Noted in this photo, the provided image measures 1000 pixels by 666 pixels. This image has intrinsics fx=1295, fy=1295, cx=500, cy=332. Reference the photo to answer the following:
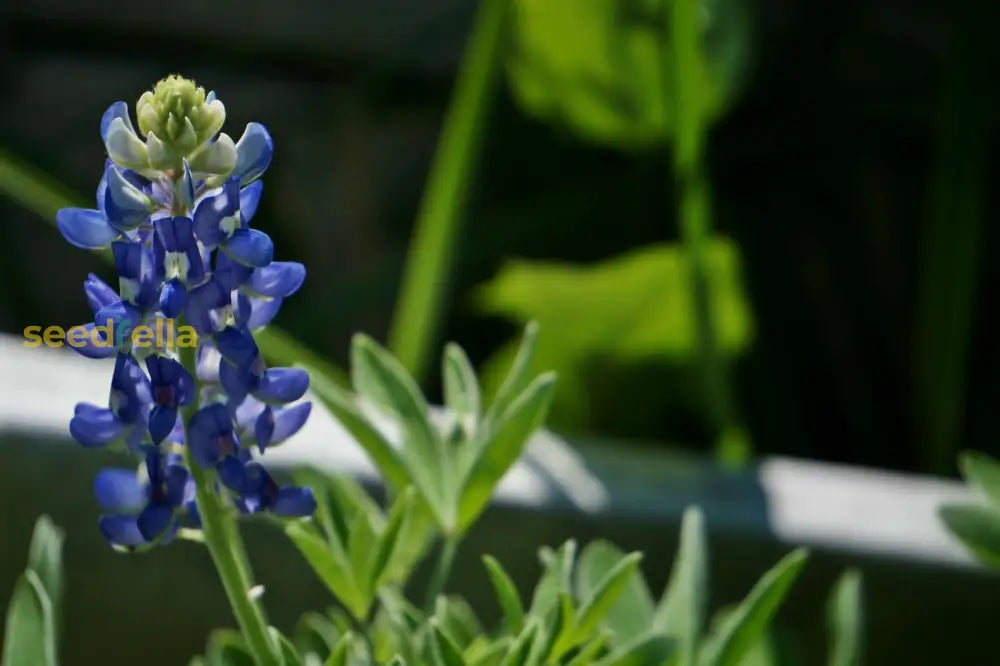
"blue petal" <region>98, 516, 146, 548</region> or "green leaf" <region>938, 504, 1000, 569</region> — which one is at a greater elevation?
"blue petal" <region>98, 516, 146, 548</region>

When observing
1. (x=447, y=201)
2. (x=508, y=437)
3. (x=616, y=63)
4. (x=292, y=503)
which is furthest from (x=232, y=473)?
(x=616, y=63)

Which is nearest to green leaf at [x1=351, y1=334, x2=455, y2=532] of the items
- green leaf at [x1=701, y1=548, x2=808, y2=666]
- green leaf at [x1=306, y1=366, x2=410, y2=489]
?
green leaf at [x1=306, y1=366, x2=410, y2=489]

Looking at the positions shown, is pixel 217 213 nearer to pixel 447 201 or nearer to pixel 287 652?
pixel 287 652


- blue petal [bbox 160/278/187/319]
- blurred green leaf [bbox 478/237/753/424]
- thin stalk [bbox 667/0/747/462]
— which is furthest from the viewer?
blurred green leaf [bbox 478/237/753/424]

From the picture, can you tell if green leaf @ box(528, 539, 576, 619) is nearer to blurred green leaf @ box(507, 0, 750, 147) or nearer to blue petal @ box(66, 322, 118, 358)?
blue petal @ box(66, 322, 118, 358)

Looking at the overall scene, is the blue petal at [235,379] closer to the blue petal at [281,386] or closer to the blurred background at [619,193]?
the blue petal at [281,386]

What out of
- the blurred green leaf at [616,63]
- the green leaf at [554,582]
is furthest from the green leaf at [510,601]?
the blurred green leaf at [616,63]

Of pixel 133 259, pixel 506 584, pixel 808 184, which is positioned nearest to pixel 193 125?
pixel 133 259
